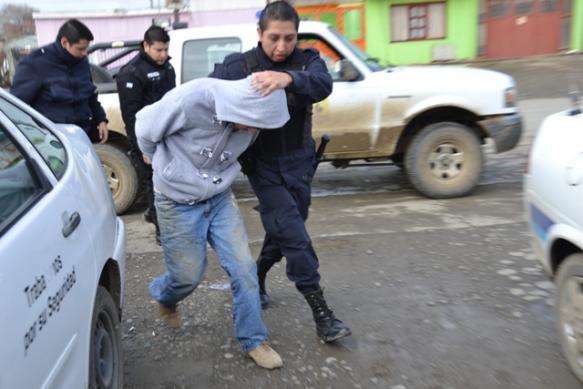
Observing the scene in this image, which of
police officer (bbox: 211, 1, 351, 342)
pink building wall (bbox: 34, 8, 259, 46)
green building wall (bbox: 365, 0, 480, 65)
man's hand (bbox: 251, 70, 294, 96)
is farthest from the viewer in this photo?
pink building wall (bbox: 34, 8, 259, 46)

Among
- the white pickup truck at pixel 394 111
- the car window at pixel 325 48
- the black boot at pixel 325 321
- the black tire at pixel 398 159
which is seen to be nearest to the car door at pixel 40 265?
the black boot at pixel 325 321

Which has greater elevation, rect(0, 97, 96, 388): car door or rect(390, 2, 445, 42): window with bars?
rect(390, 2, 445, 42): window with bars

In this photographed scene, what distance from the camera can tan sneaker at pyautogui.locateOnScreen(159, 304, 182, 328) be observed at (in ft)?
11.1

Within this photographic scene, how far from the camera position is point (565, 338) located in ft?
9.55

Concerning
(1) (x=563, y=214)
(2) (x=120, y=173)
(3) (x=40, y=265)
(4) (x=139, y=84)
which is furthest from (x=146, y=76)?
(1) (x=563, y=214)

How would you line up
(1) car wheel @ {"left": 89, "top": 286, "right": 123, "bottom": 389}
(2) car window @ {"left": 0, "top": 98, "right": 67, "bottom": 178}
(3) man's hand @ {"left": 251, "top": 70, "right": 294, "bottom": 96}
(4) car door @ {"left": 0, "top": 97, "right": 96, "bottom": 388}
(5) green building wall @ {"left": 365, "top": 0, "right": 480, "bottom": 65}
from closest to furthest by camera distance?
(4) car door @ {"left": 0, "top": 97, "right": 96, "bottom": 388}, (1) car wheel @ {"left": 89, "top": 286, "right": 123, "bottom": 389}, (2) car window @ {"left": 0, "top": 98, "right": 67, "bottom": 178}, (3) man's hand @ {"left": 251, "top": 70, "right": 294, "bottom": 96}, (5) green building wall @ {"left": 365, "top": 0, "right": 480, "bottom": 65}

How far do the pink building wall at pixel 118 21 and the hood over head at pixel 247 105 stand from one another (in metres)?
22.1

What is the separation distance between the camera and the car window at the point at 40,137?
2.51 meters

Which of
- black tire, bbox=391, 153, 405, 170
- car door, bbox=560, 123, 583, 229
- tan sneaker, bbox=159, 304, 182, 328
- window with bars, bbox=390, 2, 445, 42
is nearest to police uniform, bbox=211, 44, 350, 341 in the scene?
tan sneaker, bbox=159, 304, 182, 328

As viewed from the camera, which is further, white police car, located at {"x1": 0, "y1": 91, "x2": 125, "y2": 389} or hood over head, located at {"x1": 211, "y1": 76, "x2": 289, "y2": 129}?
hood over head, located at {"x1": 211, "y1": 76, "x2": 289, "y2": 129}

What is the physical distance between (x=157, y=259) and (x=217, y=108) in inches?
98.7

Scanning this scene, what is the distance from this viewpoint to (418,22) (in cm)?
1922

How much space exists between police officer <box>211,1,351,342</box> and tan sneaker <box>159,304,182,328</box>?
683mm

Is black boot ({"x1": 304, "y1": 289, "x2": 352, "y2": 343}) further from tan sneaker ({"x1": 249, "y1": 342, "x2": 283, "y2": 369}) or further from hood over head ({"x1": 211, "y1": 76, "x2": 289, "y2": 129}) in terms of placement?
hood over head ({"x1": 211, "y1": 76, "x2": 289, "y2": 129})
